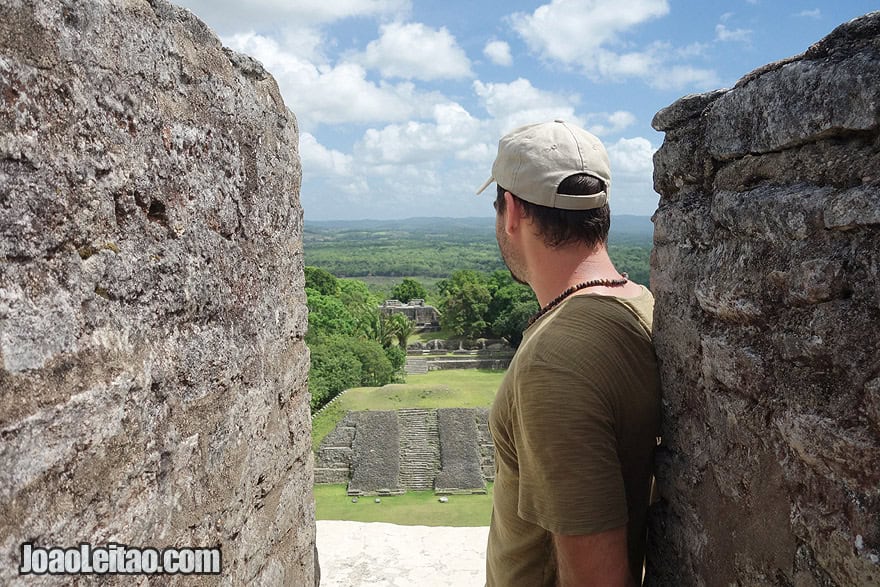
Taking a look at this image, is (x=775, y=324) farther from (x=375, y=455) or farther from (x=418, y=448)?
(x=418, y=448)

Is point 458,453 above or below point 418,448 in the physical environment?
above

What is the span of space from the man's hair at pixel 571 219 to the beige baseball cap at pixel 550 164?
2 centimetres

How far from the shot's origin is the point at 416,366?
4369 cm

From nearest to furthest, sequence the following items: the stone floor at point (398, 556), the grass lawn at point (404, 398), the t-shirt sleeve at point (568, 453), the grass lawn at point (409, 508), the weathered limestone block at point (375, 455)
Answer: the t-shirt sleeve at point (568, 453) < the stone floor at point (398, 556) < the grass lawn at point (409, 508) < the weathered limestone block at point (375, 455) < the grass lawn at point (404, 398)

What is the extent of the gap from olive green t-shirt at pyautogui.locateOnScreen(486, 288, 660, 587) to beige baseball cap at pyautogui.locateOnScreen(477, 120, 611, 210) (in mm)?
298

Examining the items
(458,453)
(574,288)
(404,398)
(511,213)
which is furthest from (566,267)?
(404,398)

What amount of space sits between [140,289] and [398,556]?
485 cm

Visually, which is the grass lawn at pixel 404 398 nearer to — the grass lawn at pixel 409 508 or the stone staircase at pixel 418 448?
the stone staircase at pixel 418 448

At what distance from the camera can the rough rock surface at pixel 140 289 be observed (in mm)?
1402

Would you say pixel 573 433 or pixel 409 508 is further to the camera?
pixel 409 508

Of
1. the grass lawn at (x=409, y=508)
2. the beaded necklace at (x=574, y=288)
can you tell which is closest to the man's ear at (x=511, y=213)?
the beaded necklace at (x=574, y=288)

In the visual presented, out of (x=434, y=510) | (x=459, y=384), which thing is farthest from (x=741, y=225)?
(x=459, y=384)

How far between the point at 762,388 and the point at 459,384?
35.9 m

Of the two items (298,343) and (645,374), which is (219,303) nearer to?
(298,343)
